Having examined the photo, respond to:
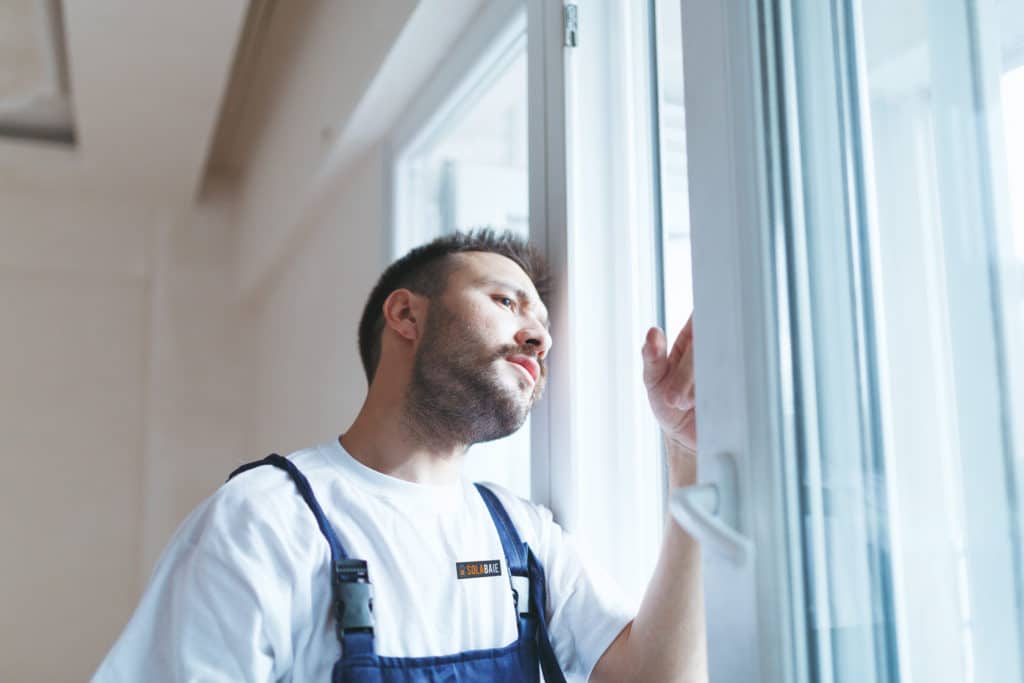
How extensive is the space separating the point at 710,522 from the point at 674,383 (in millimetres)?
298

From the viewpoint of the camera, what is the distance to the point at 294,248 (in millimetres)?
3307

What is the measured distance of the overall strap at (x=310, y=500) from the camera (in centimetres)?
111

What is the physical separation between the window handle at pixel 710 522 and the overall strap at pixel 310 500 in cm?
48

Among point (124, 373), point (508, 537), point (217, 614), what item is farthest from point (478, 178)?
point (124, 373)

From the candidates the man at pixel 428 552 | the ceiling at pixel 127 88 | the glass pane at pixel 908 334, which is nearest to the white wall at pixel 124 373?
the ceiling at pixel 127 88

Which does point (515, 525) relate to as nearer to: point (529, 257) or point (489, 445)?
point (529, 257)

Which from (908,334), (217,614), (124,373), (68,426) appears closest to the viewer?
(908,334)

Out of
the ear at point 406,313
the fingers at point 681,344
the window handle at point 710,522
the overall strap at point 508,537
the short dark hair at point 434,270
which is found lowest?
the overall strap at point 508,537

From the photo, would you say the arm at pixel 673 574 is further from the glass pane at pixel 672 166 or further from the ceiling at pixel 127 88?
the ceiling at pixel 127 88

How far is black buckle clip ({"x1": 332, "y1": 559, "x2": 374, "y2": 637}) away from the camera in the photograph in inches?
41.6

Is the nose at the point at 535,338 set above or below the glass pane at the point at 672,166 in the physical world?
below

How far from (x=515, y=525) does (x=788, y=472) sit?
1.87 ft

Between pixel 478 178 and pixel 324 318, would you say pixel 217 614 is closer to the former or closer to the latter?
pixel 478 178

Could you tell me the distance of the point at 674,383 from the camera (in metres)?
1.07
